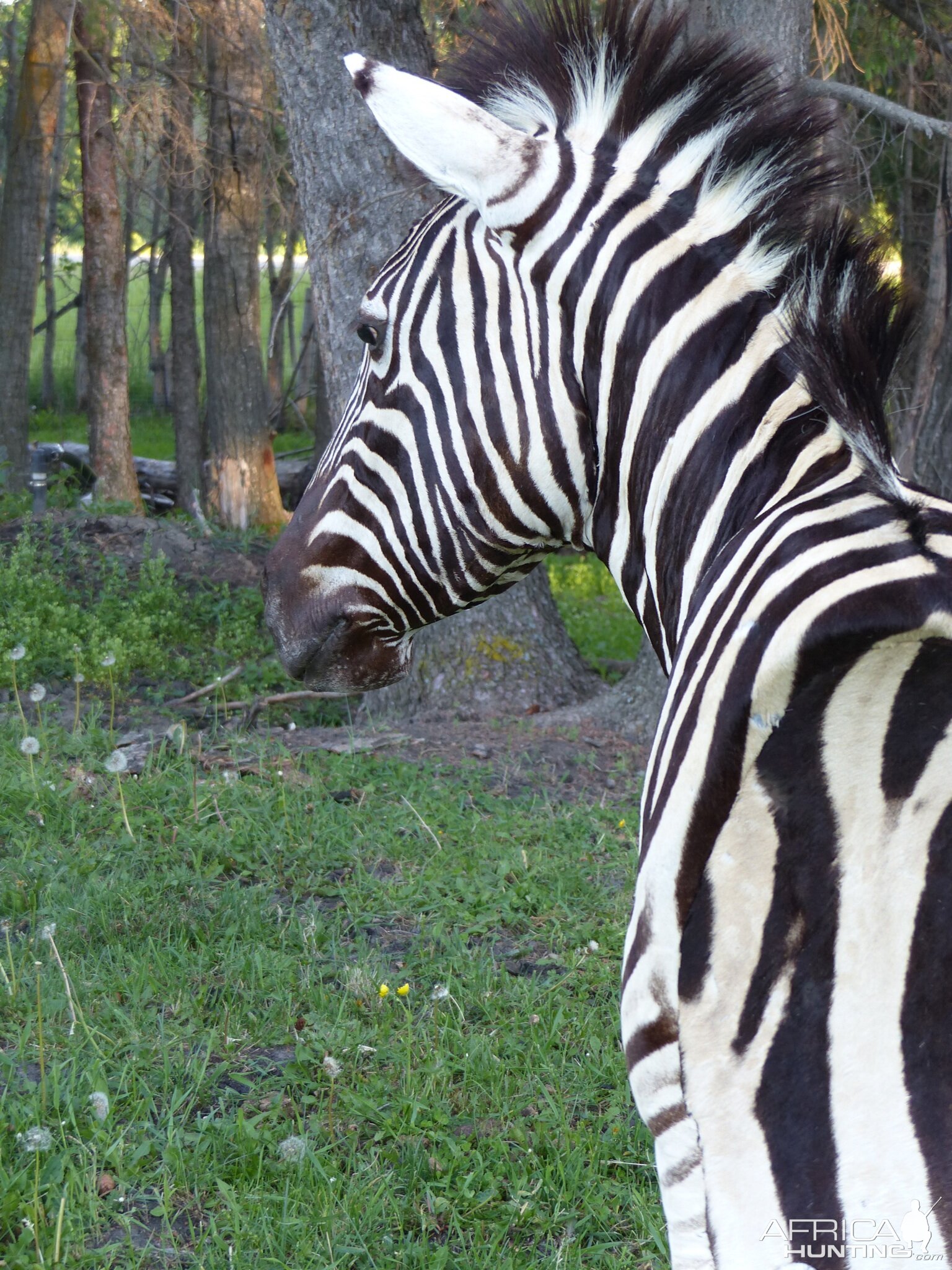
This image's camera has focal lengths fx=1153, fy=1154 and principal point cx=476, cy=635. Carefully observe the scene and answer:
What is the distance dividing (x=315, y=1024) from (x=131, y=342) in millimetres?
33027

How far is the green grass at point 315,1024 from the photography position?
8.66 feet

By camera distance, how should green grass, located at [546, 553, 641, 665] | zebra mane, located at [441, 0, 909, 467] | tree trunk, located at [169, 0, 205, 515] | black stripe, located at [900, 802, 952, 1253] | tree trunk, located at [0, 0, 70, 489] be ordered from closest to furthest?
black stripe, located at [900, 802, 952, 1253]
zebra mane, located at [441, 0, 909, 467]
green grass, located at [546, 553, 641, 665]
tree trunk, located at [0, 0, 70, 489]
tree trunk, located at [169, 0, 205, 515]

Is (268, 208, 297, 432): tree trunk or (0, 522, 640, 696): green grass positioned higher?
(268, 208, 297, 432): tree trunk

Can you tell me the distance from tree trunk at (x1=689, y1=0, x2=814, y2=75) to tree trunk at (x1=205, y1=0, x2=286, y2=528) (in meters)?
7.71

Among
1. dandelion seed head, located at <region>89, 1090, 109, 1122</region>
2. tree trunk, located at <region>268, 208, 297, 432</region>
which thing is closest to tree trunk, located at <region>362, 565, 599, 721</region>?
dandelion seed head, located at <region>89, 1090, 109, 1122</region>

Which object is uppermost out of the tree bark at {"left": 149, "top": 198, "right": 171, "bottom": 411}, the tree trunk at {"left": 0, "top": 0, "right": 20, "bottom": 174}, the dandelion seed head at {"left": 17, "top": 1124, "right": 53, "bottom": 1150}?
the tree trunk at {"left": 0, "top": 0, "right": 20, "bottom": 174}

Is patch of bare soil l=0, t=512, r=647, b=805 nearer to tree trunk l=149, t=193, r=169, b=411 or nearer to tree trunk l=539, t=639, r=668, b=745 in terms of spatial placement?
tree trunk l=539, t=639, r=668, b=745

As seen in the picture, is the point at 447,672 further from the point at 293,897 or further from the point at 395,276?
the point at 395,276

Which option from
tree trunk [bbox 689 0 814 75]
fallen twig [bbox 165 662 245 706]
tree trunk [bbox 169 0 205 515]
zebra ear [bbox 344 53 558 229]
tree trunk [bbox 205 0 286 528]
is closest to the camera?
zebra ear [bbox 344 53 558 229]

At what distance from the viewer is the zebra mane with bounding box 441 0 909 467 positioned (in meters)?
1.53

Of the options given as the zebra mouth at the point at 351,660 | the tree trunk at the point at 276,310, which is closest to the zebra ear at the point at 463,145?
the zebra mouth at the point at 351,660

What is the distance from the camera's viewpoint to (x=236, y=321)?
12609 mm

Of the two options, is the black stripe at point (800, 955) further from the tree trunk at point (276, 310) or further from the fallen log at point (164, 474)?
the fallen log at point (164, 474)

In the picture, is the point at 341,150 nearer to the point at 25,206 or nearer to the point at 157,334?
the point at 25,206
